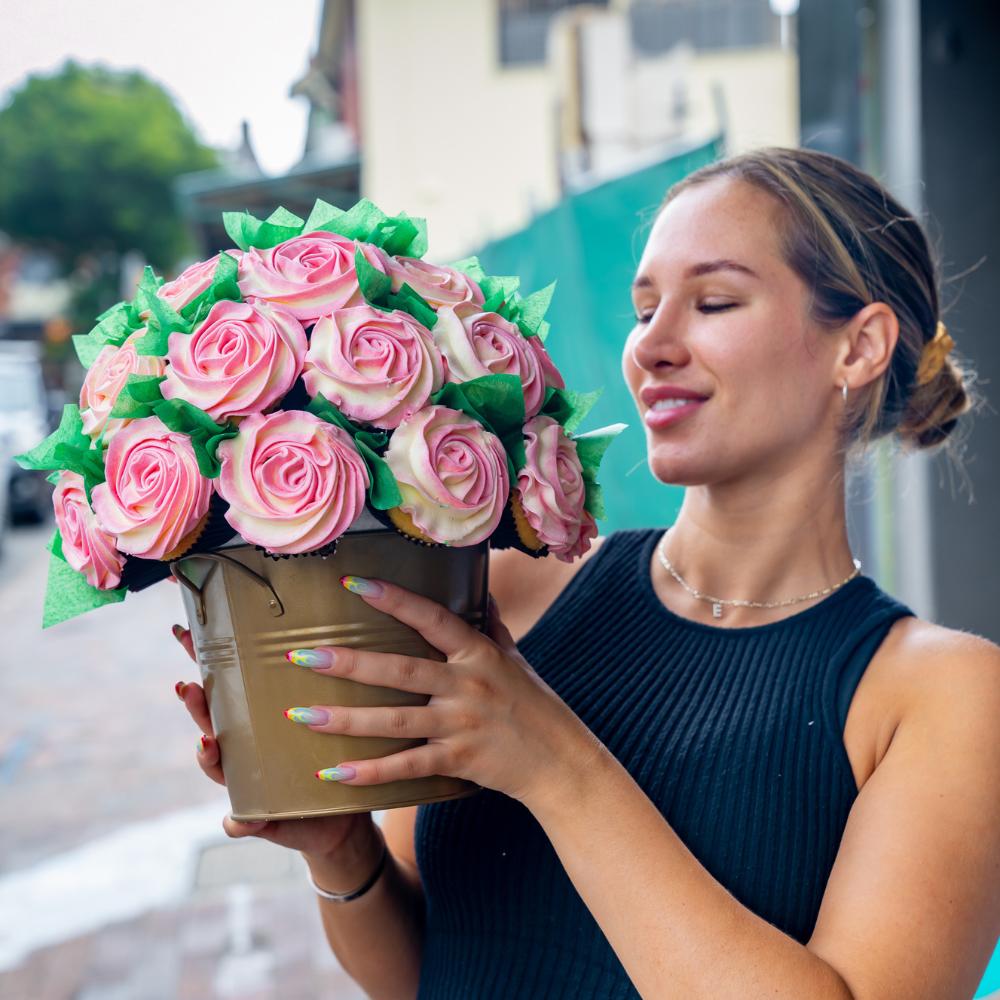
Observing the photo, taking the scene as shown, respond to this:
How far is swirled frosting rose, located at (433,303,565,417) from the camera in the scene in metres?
1.22

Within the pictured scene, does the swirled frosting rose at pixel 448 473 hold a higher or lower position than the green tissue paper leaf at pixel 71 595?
higher

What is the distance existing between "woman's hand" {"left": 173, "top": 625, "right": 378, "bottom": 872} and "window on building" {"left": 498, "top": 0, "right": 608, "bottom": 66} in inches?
484

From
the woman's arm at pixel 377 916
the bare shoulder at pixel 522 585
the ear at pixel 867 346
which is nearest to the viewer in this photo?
the woman's arm at pixel 377 916

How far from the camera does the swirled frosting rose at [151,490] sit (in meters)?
1.14

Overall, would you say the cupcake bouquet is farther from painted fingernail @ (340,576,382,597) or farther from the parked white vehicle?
the parked white vehicle

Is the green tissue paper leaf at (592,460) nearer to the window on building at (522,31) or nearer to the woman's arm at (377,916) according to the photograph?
the woman's arm at (377,916)

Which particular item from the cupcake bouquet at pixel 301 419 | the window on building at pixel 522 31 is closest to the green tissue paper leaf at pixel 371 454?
the cupcake bouquet at pixel 301 419

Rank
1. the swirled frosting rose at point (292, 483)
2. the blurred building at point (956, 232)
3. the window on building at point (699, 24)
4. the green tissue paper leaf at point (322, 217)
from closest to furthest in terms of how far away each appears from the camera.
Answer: the swirled frosting rose at point (292, 483) → the green tissue paper leaf at point (322, 217) → the blurred building at point (956, 232) → the window on building at point (699, 24)


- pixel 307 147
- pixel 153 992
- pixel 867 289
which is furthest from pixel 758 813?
pixel 307 147

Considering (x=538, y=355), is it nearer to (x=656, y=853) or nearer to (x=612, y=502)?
(x=656, y=853)

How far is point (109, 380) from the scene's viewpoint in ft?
4.07

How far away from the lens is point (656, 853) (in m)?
1.24

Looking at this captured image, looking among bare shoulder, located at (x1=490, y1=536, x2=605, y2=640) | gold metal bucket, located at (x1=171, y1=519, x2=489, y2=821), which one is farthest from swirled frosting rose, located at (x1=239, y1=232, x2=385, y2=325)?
bare shoulder, located at (x1=490, y1=536, x2=605, y2=640)

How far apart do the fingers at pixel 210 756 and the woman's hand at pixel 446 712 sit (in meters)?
0.19
